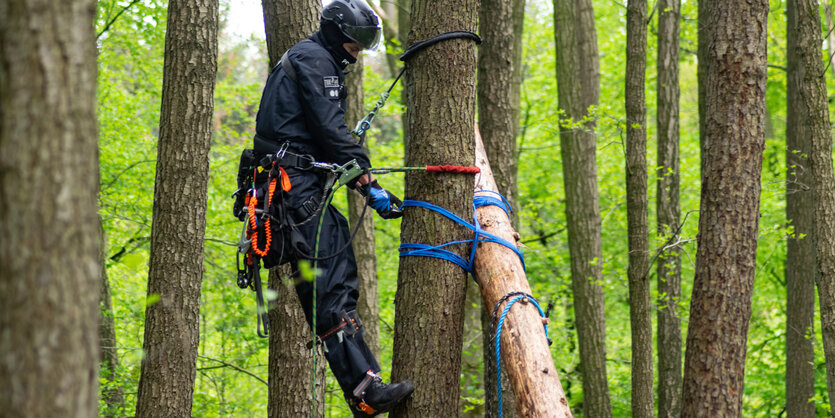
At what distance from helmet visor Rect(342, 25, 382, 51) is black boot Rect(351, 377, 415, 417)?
6.13ft

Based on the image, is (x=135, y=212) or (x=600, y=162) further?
(x=600, y=162)

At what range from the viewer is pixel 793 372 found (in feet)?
30.2

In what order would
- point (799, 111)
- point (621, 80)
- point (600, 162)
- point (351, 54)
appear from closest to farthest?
point (351, 54) < point (799, 111) < point (600, 162) < point (621, 80)

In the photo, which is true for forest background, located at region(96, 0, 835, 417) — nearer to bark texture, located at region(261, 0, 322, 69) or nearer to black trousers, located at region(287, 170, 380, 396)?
bark texture, located at region(261, 0, 322, 69)

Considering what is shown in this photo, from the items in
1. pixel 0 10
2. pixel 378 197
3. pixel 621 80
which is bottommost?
pixel 378 197

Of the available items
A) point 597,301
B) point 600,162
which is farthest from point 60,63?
point 600,162

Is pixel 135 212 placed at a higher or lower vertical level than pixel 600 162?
lower

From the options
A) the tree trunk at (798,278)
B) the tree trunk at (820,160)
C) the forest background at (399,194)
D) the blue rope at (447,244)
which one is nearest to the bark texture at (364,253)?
the forest background at (399,194)

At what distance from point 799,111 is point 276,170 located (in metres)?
7.63

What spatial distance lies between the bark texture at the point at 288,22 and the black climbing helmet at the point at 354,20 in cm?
162

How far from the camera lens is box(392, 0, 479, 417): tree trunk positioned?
340cm

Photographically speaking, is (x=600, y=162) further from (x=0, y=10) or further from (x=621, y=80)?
(x=0, y=10)

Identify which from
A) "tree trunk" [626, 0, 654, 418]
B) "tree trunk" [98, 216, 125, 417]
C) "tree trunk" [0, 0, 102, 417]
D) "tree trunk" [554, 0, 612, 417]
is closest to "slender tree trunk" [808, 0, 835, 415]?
"tree trunk" [626, 0, 654, 418]

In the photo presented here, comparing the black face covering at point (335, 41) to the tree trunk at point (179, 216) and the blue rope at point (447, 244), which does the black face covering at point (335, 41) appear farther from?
the tree trunk at point (179, 216)
